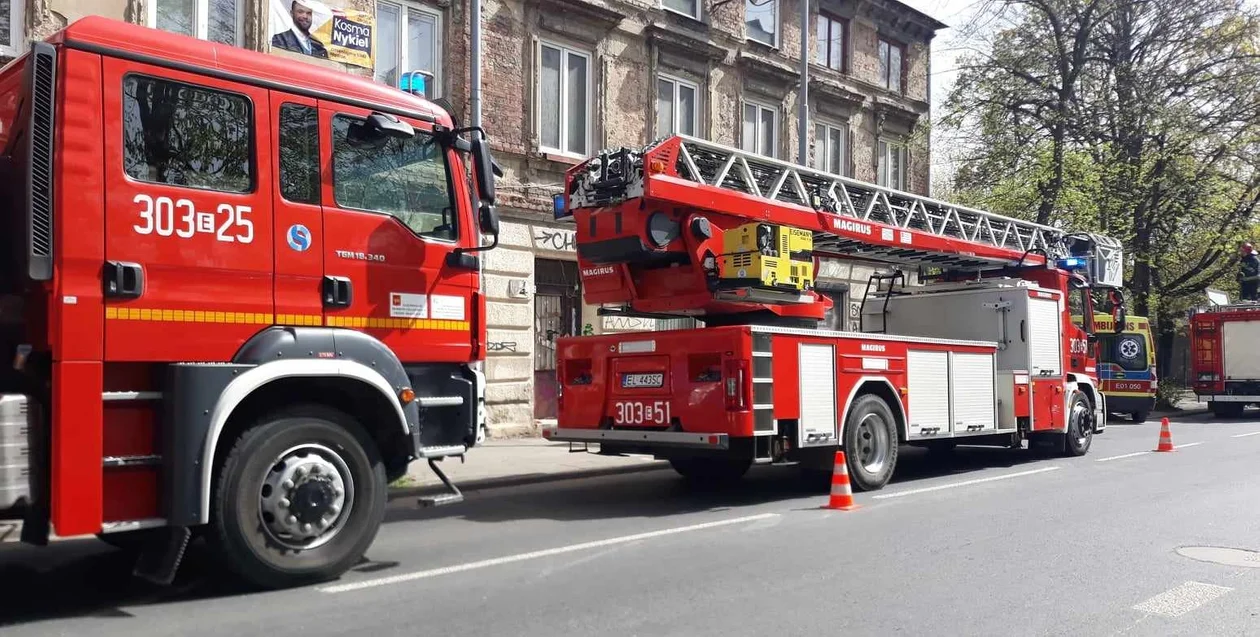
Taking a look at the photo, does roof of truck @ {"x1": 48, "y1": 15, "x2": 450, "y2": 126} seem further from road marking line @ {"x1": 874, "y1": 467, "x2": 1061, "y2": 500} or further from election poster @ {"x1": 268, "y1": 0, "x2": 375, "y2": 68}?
election poster @ {"x1": 268, "y1": 0, "x2": 375, "y2": 68}

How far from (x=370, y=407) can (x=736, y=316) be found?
15.5 feet

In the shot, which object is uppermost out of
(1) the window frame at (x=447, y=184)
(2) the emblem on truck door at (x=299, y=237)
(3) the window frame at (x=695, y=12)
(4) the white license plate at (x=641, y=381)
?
(3) the window frame at (x=695, y=12)

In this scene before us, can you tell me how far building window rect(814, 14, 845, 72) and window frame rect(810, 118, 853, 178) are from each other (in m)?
1.32

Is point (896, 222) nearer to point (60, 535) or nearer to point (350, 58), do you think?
point (350, 58)

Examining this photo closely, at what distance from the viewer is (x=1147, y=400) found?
21953mm

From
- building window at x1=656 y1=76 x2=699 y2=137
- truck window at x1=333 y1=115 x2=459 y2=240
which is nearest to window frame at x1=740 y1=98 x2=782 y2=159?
building window at x1=656 y1=76 x2=699 y2=137

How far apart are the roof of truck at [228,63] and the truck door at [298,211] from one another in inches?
5.5

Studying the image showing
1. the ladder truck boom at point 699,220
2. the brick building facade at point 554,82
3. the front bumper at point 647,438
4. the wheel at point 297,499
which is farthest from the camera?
the brick building facade at point 554,82

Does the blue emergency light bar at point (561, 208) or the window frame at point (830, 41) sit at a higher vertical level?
the window frame at point (830, 41)

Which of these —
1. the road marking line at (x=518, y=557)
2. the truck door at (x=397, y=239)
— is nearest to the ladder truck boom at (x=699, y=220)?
the road marking line at (x=518, y=557)

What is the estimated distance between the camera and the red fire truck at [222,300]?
16.4 ft

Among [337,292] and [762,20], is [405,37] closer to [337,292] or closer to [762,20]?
[762,20]

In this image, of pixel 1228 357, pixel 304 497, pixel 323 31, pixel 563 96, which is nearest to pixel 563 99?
pixel 563 96

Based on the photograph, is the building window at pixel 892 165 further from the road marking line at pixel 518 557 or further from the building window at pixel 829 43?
the road marking line at pixel 518 557
